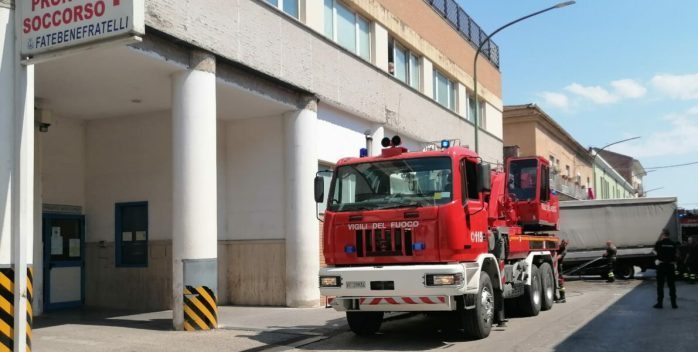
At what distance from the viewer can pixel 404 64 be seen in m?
21.4

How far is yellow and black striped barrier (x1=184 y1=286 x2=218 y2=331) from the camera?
1124cm

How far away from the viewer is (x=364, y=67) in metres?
18.0

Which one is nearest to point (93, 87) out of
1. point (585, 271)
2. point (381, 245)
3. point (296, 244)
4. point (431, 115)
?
point (296, 244)

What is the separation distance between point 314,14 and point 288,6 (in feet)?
2.65

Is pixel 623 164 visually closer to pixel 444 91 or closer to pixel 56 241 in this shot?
pixel 444 91

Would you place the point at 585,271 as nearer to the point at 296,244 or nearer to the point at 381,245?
the point at 296,244

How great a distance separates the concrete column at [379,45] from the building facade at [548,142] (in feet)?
51.8

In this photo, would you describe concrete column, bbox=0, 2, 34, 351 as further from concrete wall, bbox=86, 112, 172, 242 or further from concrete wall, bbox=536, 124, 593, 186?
concrete wall, bbox=536, 124, 593, 186

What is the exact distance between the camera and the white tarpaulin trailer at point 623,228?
24.3 metres

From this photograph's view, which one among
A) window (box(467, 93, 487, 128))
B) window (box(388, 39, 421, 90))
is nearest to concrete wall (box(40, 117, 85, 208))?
window (box(388, 39, 421, 90))

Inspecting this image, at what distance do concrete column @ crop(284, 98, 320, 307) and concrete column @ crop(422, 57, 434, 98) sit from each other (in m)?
8.14

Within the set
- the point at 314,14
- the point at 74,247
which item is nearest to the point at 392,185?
the point at 314,14

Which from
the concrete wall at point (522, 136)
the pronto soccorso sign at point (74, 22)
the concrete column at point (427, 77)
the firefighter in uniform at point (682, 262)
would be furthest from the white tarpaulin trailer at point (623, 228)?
the pronto soccorso sign at point (74, 22)

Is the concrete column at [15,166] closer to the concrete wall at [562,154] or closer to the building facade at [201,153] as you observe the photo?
the building facade at [201,153]
